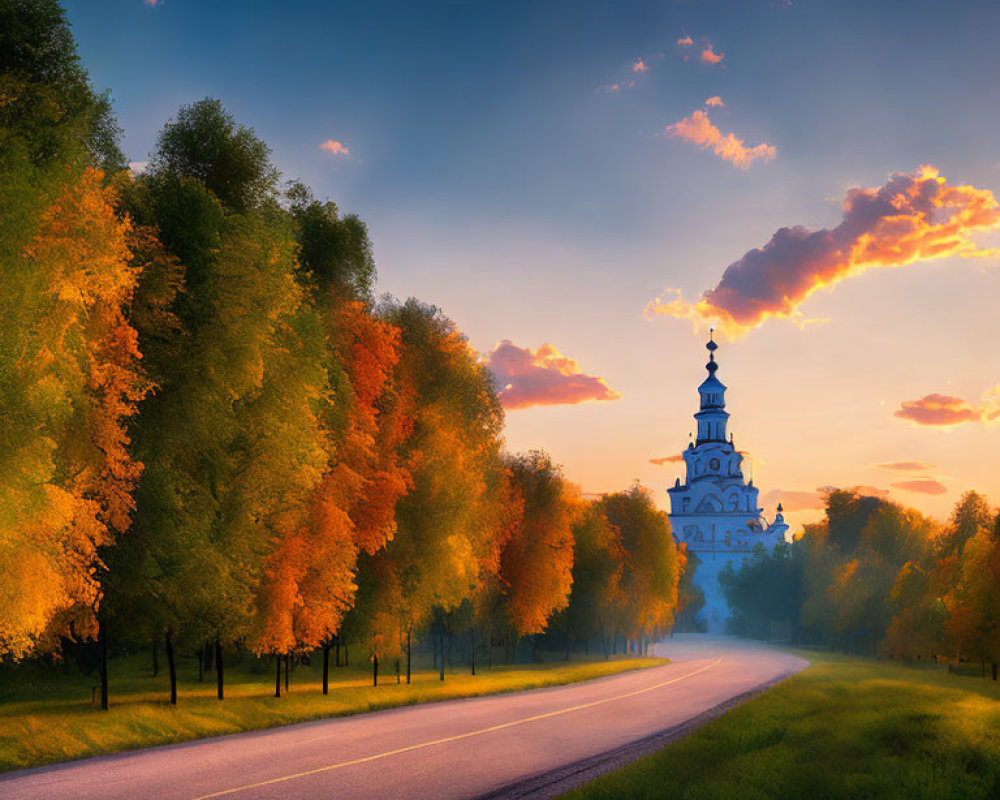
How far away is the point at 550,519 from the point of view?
185 ft

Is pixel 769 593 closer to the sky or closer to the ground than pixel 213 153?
closer to the ground

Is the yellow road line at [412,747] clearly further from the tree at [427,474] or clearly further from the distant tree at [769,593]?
the distant tree at [769,593]

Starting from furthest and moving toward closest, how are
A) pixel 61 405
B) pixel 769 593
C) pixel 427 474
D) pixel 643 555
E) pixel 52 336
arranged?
pixel 769 593
pixel 643 555
pixel 427 474
pixel 61 405
pixel 52 336

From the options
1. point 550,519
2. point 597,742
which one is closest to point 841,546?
point 550,519

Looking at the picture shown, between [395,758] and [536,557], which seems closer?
[395,758]

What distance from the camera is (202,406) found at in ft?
74.1

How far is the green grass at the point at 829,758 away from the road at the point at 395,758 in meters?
1.48

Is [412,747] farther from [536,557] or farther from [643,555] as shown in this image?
[643,555]

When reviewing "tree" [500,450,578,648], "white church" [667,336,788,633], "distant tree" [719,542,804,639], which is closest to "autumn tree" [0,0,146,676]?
"tree" [500,450,578,648]

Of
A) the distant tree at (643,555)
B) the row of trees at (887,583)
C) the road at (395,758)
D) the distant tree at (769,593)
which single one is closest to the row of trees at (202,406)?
the road at (395,758)

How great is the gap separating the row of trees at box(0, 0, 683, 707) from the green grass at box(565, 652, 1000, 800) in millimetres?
11501

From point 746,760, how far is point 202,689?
88.4 feet

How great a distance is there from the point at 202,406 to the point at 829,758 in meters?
15.8

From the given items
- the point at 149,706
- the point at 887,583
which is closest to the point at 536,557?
the point at 149,706
